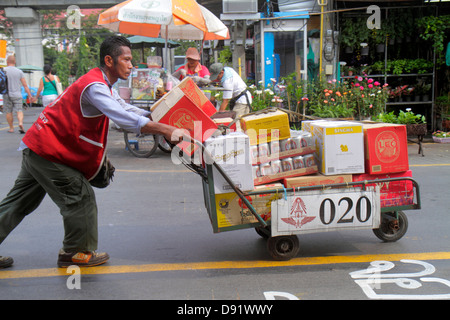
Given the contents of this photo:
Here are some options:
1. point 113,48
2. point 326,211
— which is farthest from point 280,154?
point 113,48

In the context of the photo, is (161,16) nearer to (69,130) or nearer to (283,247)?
(69,130)

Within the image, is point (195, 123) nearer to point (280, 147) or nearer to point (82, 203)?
point (280, 147)

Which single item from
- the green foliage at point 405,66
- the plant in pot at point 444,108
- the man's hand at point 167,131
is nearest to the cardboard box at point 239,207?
the man's hand at point 167,131

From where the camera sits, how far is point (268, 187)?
13.2 feet

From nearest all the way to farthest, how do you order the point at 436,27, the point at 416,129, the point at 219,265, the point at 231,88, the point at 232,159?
1. the point at 232,159
2. the point at 219,265
3. the point at 231,88
4. the point at 416,129
5. the point at 436,27

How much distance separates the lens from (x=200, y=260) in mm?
4238

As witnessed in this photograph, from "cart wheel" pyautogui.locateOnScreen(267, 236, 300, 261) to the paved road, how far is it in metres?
0.07

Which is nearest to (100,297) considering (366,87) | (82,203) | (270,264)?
(82,203)

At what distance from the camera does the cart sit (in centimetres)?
395

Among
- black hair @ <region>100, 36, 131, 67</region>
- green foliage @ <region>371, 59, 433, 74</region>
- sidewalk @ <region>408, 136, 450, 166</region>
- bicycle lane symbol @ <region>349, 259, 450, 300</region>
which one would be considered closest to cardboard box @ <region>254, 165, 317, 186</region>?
bicycle lane symbol @ <region>349, 259, 450, 300</region>

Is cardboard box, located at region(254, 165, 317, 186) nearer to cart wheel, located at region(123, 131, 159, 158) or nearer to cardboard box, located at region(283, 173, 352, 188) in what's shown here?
cardboard box, located at region(283, 173, 352, 188)

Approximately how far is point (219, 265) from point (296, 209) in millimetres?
807

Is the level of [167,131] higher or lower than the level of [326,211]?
higher

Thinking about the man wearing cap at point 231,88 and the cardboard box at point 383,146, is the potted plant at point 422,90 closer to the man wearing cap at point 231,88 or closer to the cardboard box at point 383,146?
the man wearing cap at point 231,88
